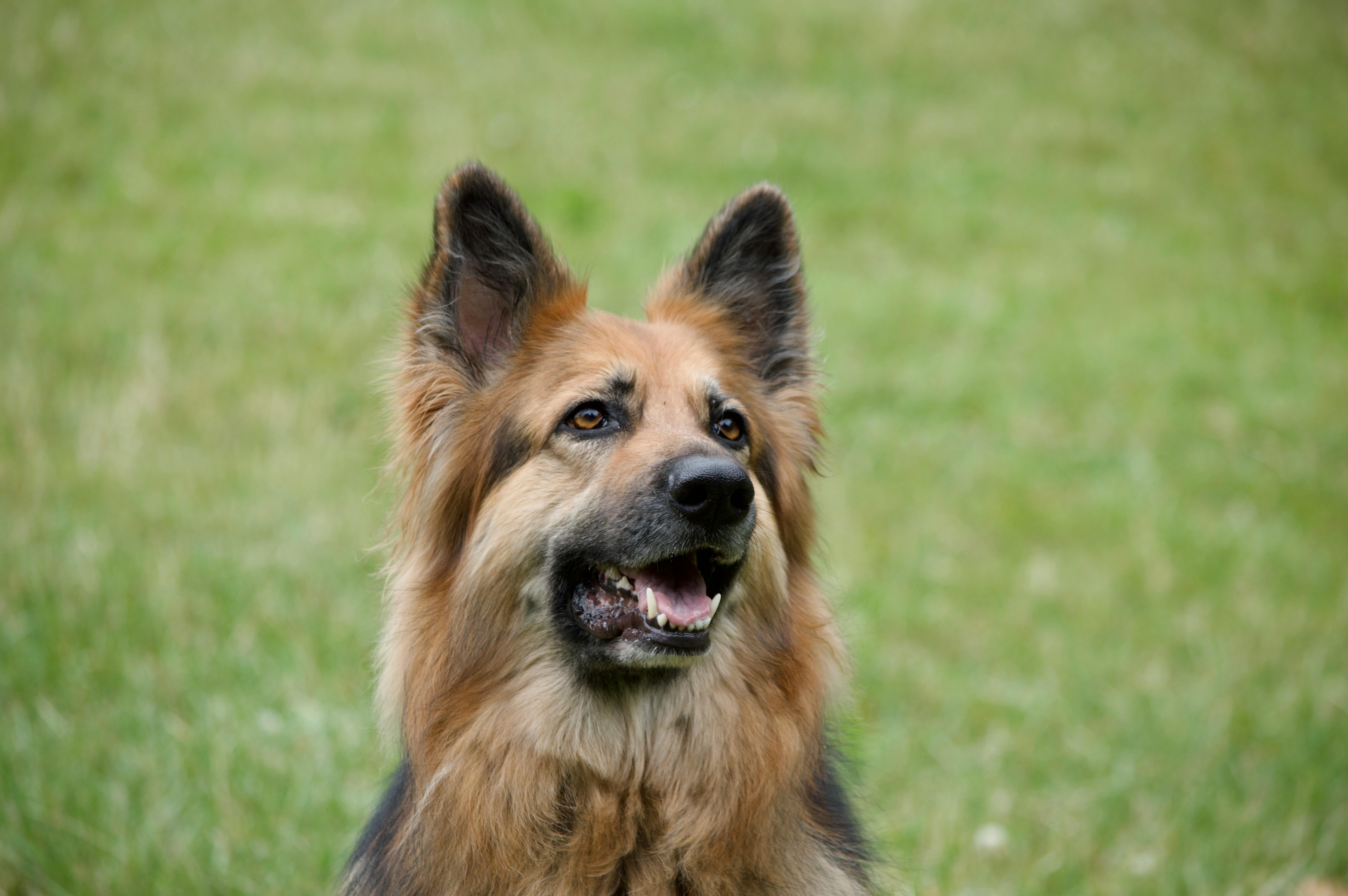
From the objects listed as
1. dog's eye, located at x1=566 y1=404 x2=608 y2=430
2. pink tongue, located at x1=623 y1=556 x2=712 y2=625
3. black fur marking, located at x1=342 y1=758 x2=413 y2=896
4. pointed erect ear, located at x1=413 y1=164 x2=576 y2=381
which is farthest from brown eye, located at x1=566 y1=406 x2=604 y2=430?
black fur marking, located at x1=342 y1=758 x2=413 y2=896

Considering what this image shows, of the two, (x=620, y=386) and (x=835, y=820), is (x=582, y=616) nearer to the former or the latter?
(x=620, y=386)

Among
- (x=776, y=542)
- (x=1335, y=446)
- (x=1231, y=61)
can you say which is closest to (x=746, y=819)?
(x=776, y=542)

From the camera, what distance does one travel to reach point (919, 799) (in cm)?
504

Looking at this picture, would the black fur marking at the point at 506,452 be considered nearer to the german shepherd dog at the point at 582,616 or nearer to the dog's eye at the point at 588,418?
the german shepherd dog at the point at 582,616

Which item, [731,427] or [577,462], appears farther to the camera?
[731,427]

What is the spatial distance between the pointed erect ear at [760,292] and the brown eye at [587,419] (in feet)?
2.69

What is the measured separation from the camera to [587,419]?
3418 mm

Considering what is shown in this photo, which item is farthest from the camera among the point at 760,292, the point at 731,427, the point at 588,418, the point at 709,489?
the point at 760,292

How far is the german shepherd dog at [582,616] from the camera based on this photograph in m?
3.09

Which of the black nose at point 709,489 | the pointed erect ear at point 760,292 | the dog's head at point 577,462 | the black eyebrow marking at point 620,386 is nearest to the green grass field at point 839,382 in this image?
the pointed erect ear at point 760,292

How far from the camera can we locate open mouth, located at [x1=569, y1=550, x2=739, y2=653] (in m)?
3.12

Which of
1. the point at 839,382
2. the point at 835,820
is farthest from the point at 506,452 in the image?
the point at 839,382

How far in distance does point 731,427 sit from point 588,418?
48cm

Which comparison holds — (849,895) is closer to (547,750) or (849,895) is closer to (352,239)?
(547,750)
